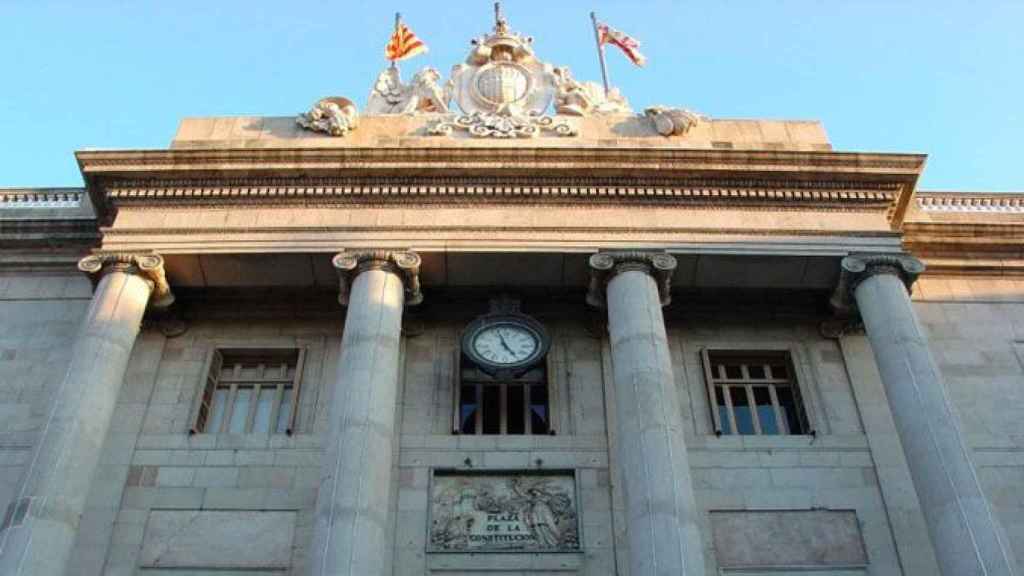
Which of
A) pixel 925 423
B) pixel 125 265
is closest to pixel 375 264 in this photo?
pixel 125 265

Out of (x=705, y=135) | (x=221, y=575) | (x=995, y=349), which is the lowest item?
(x=221, y=575)

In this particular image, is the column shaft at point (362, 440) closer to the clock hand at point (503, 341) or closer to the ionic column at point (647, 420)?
the clock hand at point (503, 341)

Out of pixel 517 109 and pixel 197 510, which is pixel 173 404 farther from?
pixel 517 109

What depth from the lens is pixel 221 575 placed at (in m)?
18.1

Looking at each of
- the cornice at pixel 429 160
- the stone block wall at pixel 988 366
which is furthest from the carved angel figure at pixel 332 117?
the stone block wall at pixel 988 366

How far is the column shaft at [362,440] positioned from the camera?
16.4m

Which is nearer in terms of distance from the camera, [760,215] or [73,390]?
[73,390]

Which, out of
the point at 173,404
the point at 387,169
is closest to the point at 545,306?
the point at 387,169

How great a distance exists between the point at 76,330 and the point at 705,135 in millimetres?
14577

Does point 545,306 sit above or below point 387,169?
below

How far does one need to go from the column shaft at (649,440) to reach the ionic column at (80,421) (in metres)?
9.29

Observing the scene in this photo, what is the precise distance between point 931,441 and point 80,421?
48.8 feet

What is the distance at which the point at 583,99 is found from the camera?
81.4ft

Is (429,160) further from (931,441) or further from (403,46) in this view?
(931,441)
